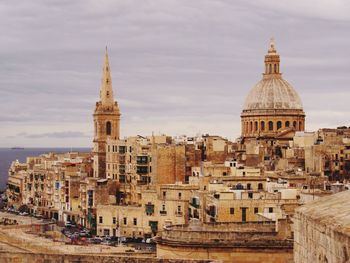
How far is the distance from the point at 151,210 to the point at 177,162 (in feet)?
35.0

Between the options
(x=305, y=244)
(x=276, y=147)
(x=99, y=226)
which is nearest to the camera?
(x=305, y=244)

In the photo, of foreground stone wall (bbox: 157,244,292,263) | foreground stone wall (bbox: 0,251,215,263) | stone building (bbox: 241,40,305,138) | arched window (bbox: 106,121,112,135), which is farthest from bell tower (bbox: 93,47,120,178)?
foreground stone wall (bbox: 0,251,215,263)

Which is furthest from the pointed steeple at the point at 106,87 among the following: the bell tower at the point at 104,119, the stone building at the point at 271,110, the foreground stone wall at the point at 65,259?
the foreground stone wall at the point at 65,259

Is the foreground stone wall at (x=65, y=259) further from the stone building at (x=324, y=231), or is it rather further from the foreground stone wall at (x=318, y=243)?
the stone building at (x=324, y=231)

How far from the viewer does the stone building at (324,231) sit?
10650 millimetres

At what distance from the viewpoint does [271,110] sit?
91062 mm

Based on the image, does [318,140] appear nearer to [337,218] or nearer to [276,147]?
[276,147]

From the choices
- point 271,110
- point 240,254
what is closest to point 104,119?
point 271,110

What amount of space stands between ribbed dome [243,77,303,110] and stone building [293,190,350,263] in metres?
78.4

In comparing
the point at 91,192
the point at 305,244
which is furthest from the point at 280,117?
the point at 305,244

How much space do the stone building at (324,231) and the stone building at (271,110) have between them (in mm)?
75395

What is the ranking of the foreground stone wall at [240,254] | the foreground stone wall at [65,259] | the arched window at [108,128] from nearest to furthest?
the foreground stone wall at [65,259], the foreground stone wall at [240,254], the arched window at [108,128]

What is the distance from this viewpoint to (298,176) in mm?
60750

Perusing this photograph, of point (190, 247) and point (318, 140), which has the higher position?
point (318, 140)
